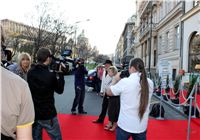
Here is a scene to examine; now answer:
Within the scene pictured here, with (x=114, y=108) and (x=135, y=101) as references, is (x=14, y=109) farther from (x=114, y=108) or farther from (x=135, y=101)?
(x=114, y=108)

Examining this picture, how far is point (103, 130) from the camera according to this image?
24.5ft

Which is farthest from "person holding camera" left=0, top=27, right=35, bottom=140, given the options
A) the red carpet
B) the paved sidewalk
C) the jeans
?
the paved sidewalk

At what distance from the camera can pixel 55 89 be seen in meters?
4.30

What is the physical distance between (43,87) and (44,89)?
4 cm

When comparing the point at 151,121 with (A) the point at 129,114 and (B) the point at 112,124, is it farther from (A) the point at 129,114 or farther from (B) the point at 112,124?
(A) the point at 129,114

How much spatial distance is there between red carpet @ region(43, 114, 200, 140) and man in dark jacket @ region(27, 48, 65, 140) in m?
2.27

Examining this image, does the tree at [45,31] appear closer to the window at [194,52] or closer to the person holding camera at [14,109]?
the window at [194,52]

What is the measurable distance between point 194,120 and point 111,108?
139 inches

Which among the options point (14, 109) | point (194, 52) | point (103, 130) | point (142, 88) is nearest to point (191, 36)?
point (194, 52)

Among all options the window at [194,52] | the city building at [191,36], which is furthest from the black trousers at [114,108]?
the window at [194,52]

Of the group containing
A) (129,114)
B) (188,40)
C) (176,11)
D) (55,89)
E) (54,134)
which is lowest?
(54,134)

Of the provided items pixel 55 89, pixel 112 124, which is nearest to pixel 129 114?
pixel 55 89

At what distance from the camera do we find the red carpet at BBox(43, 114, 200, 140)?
6.89m

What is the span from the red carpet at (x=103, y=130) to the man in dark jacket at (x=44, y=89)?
7.44ft
